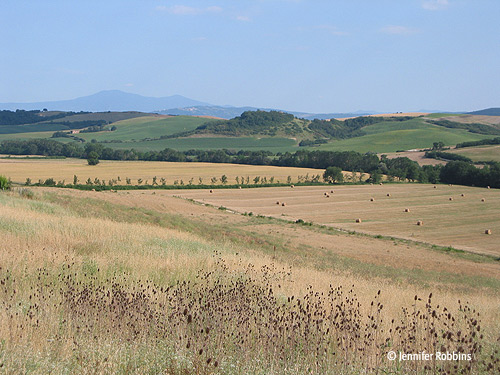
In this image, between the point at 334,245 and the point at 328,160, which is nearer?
the point at 334,245

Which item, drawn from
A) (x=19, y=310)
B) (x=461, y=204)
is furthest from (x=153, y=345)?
(x=461, y=204)

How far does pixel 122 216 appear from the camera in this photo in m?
28.4

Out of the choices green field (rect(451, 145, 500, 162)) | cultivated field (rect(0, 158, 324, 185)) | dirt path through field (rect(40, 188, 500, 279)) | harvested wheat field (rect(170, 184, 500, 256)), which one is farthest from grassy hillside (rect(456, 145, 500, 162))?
dirt path through field (rect(40, 188, 500, 279))

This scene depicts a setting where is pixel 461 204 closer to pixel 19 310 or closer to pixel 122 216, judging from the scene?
pixel 122 216

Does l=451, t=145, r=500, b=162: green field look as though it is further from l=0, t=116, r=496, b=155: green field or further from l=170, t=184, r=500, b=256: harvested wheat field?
l=170, t=184, r=500, b=256: harvested wheat field

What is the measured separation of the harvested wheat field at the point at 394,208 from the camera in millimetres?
40750

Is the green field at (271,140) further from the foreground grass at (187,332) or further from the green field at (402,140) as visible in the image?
the foreground grass at (187,332)

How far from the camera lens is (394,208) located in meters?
55.7

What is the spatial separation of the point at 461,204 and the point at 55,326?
59.4m

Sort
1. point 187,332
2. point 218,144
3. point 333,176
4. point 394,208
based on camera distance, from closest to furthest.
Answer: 1. point 187,332
2. point 394,208
3. point 333,176
4. point 218,144

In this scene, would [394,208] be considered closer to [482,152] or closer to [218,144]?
[482,152]

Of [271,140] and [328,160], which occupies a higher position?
[271,140]

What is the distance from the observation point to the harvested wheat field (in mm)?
40750

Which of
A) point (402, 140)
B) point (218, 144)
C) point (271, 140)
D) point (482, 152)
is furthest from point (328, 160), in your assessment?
point (271, 140)
